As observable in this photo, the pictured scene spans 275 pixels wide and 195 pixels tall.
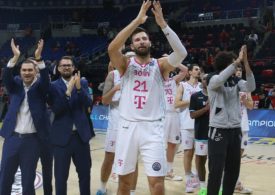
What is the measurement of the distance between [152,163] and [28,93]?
155 centimetres

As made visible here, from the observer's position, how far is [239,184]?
6215 millimetres

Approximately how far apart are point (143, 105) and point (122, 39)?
639 mm

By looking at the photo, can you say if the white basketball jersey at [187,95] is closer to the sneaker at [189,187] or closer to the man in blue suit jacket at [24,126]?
the sneaker at [189,187]

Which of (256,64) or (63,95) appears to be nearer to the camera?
(63,95)

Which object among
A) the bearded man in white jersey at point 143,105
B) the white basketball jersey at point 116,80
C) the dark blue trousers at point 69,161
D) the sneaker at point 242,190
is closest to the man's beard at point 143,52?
the bearded man in white jersey at point 143,105

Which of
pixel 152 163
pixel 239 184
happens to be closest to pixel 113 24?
pixel 239 184

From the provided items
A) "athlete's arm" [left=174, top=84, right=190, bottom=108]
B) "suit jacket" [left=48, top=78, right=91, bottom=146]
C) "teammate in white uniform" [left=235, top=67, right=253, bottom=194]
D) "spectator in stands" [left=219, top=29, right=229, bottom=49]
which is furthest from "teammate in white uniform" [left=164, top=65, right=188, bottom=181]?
"spectator in stands" [left=219, top=29, right=229, bottom=49]

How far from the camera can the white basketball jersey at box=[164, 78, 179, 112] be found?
22.2 feet

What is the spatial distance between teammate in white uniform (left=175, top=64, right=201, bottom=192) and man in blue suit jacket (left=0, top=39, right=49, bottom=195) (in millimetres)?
2298

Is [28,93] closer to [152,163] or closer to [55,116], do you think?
[55,116]

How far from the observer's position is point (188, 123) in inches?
254

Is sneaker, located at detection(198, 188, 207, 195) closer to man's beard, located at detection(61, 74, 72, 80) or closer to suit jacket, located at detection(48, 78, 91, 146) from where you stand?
suit jacket, located at detection(48, 78, 91, 146)

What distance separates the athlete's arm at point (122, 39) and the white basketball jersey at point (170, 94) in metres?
2.49

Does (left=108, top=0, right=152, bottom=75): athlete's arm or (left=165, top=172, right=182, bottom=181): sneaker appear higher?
(left=108, top=0, right=152, bottom=75): athlete's arm
